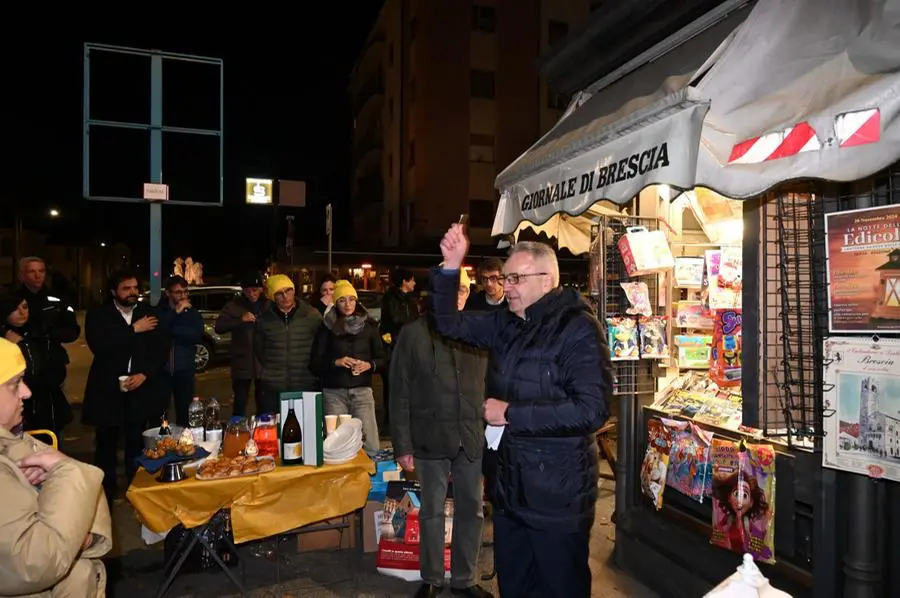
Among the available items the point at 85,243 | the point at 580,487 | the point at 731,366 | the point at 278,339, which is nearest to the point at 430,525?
the point at 580,487

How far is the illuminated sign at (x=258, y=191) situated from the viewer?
16250 mm

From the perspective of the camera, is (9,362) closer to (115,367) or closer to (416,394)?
(416,394)

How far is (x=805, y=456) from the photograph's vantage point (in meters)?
2.94

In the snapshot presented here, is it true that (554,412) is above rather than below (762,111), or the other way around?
below

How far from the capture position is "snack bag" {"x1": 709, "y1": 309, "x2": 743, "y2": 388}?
12.1 feet

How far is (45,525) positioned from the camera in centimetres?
168

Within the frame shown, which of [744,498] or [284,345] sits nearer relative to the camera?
[744,498]

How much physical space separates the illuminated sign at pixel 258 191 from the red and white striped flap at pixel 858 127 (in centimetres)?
1568

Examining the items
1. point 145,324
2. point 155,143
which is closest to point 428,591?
point 145,324

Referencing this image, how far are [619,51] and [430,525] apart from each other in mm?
3585

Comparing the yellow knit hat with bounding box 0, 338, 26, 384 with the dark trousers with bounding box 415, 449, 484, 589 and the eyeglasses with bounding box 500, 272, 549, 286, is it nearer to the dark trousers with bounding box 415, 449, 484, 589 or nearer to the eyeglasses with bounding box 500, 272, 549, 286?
the eyeglasses with bounding box 500, 272, 549, 286

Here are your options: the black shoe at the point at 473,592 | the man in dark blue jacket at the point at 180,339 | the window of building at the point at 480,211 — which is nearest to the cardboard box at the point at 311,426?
the black shoe at the point at 473,592

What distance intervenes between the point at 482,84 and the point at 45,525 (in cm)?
3108

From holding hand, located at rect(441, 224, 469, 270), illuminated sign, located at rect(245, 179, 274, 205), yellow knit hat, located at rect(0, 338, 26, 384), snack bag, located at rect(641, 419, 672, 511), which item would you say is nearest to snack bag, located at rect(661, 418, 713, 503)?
snack bag, located at rect(641, 419, 672, 511)
